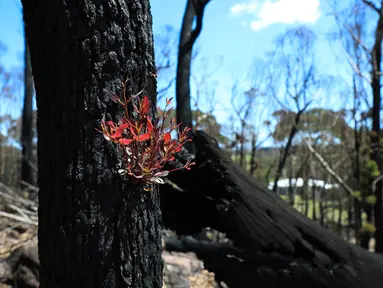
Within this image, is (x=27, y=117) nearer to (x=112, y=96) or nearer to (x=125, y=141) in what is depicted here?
(x=112, y=96)

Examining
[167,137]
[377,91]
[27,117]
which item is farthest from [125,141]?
[377,91]

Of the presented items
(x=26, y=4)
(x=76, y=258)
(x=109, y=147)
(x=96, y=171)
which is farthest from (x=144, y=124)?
(x=26, y=4)

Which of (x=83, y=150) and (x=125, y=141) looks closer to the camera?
(x=125, y=141)

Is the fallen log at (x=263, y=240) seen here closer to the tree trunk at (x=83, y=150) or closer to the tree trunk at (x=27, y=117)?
the tree trunk at (x=83, y=150)

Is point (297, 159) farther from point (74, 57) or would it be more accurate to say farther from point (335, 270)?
point (74, 57)

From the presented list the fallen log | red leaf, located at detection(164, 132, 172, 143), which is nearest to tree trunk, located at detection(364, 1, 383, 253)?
the fallen log

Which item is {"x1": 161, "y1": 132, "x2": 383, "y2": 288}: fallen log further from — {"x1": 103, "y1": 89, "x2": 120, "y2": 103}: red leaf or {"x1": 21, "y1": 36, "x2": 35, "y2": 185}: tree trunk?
{"x1": 21, "y1": 36, "x2": 35, "y2": 185}: tree trunk

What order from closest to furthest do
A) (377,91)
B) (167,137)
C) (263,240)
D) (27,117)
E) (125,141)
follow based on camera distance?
(125,141)
(167,137)
(263,240)
(27,117)
(377,91)
